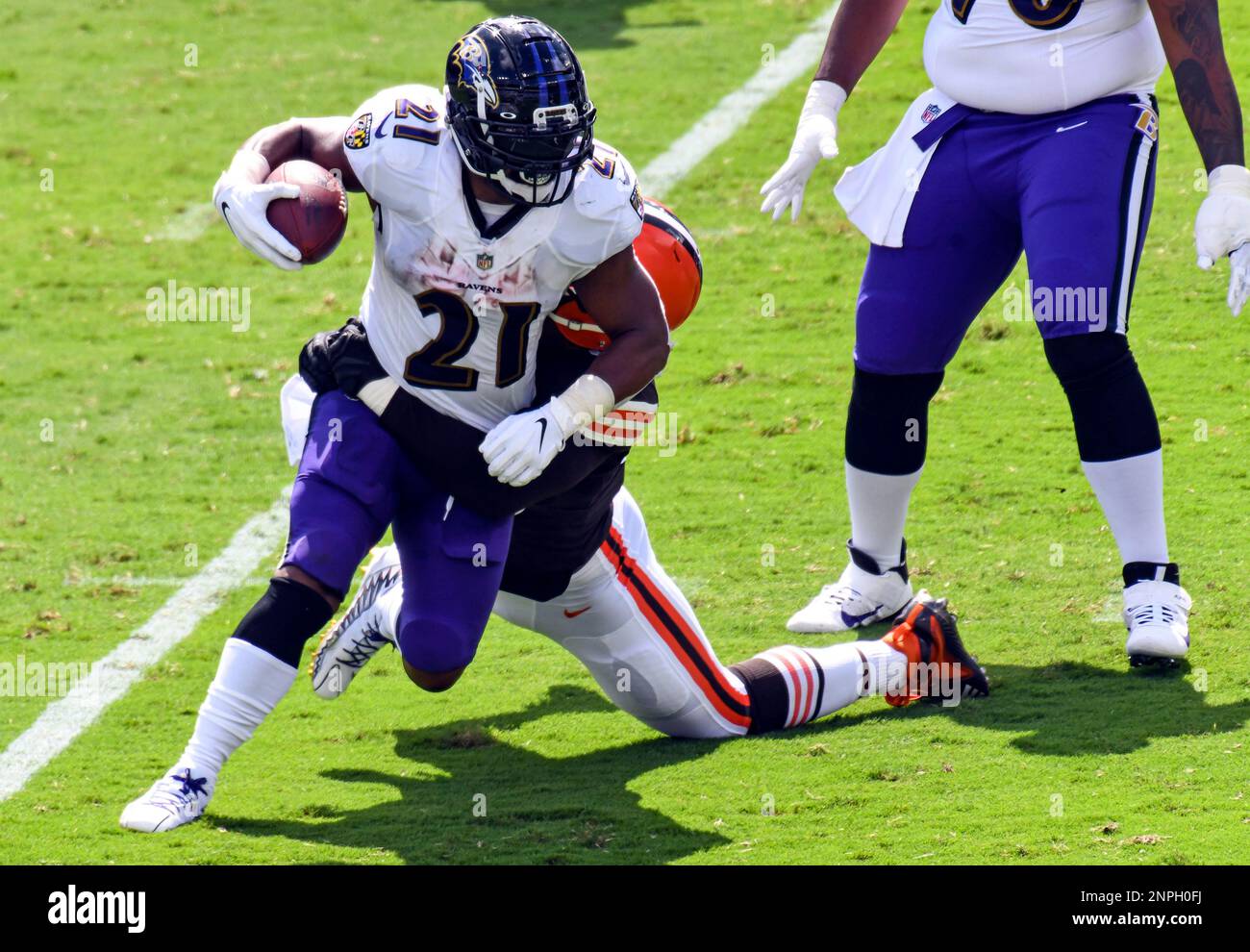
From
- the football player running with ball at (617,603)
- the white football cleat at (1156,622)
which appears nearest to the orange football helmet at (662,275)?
the football player running with ball at (617,603)

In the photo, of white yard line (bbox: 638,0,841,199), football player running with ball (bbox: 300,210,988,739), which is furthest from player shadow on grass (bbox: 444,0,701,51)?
football player running with ball (bbox: 300,210,988,739)

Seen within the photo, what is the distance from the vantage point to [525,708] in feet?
16.1

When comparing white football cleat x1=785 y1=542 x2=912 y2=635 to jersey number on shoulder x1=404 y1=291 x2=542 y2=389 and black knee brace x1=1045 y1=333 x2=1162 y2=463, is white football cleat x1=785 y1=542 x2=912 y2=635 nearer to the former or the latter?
black knee brace x1=1045 y1=333 x2=1162 y2=463

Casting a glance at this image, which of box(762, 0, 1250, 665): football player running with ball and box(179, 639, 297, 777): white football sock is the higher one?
box(762, 0, 1250, 665): football player running with ball

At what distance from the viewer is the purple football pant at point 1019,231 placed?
4527 millimetres

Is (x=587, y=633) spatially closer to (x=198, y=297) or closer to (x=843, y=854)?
(x=843, y=854)

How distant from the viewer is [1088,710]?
4492 millimetres

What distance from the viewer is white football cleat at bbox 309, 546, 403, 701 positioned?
4.66 m

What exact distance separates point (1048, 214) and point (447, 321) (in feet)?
5.03

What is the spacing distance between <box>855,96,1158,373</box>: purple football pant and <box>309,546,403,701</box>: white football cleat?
1.43 m

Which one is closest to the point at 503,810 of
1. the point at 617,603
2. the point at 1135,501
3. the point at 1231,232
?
the point at 617,603

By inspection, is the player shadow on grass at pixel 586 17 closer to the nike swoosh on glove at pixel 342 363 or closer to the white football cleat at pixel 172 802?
the nike swoosh on glove at pixel 342 363

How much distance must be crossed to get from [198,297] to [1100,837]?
5.69 metres

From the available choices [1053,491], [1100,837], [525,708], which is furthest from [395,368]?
[1053,491]
